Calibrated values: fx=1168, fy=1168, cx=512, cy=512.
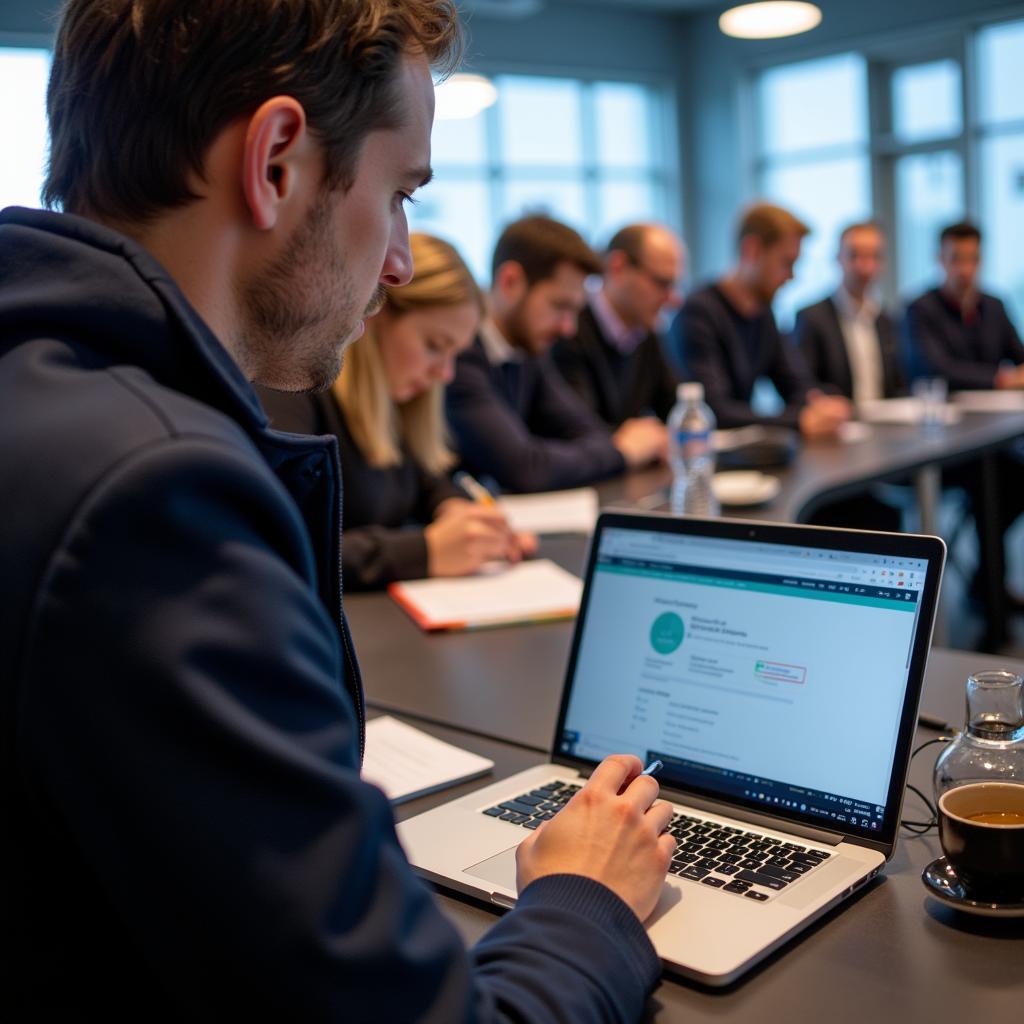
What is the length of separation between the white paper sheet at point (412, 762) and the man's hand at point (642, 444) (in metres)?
2.00

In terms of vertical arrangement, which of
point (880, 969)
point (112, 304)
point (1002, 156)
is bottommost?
point (880, 969)

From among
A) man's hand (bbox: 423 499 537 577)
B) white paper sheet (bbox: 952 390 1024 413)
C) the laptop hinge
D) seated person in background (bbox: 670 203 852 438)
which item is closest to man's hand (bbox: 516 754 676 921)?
the laptop hinge

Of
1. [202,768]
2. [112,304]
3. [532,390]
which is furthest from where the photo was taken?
[532,390]

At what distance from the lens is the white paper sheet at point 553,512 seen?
2496 millimetres

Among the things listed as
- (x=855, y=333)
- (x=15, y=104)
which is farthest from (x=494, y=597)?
(x=15, y=104)

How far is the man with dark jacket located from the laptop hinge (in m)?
0.26

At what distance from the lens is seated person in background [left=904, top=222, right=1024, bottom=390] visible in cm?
600

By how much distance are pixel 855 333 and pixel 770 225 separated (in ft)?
3.76

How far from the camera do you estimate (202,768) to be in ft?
1.83

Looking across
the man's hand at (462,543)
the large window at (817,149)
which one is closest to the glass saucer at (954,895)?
the man's hand at (462,543)

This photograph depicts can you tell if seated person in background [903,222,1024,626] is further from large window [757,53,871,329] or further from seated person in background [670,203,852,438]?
large window [757,53,871,329]

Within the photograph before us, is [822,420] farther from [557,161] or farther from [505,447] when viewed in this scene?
[557,161]

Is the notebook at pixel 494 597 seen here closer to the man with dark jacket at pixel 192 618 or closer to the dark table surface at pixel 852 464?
the dark table surface at pixel 852 464

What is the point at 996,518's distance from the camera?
414 centimetres
